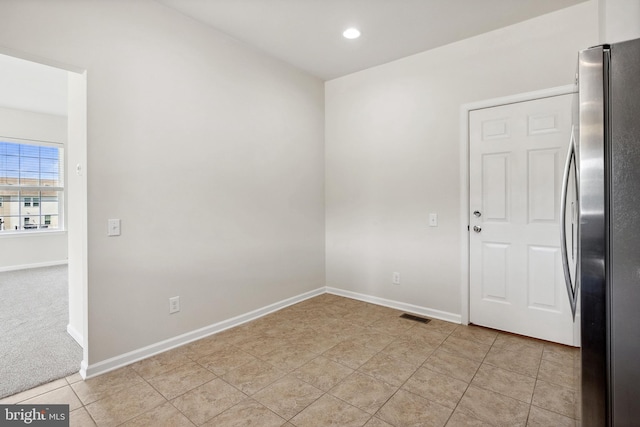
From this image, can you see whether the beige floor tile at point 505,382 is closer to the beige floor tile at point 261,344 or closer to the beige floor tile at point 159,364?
the beige floor tile at point 261,344

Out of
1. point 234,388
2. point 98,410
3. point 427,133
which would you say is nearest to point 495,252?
point 427,133

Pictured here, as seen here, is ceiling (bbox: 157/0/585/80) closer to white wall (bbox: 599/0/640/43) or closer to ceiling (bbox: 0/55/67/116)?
white wall (bbox: 599/0/640/43)

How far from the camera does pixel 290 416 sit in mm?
1770

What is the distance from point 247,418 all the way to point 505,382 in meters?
1.64

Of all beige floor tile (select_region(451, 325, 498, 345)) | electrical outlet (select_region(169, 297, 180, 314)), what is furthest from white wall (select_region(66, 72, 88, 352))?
beige floor tile (select_region(451, 325, 498, 345))

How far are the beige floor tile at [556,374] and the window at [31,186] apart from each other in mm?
7708

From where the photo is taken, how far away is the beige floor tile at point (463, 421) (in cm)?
169

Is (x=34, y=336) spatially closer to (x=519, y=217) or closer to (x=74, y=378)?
(x=74, y=378)

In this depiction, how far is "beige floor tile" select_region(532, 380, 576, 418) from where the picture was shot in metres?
1.81

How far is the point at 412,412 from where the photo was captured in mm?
1799

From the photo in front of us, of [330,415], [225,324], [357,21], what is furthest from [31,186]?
[330,415]

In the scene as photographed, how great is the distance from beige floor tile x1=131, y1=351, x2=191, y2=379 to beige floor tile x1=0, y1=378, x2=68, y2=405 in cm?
42

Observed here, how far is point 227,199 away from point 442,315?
7.84 feet

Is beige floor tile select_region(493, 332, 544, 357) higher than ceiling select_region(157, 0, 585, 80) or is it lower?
lower
